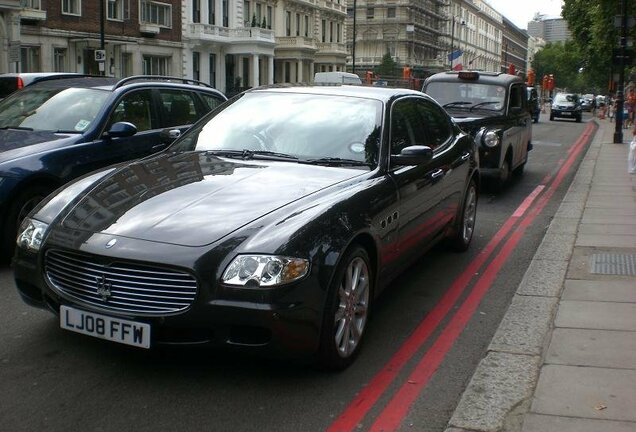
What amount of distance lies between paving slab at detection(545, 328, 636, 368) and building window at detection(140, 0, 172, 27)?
140 feet

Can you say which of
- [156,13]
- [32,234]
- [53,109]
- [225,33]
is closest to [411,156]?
[32,234]

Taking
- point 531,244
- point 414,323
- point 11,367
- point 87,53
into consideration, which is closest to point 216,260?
point 11,367

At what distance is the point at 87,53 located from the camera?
39.6m

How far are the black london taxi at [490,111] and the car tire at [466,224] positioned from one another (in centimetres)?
329

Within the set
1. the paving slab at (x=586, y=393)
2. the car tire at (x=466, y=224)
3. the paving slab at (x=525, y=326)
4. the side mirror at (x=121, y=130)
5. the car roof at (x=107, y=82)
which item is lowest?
the paving slab at (x=525, y=326)

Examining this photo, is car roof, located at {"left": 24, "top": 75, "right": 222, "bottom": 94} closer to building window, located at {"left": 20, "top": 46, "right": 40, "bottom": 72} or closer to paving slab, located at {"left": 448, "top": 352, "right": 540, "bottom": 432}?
paving slab, located at {"left": 448, "top": 352, "right": 540, "bottom": 432}

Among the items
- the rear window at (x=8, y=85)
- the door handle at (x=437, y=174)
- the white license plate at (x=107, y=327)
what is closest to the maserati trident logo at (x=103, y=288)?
the white license plate at (x=107, y=327)

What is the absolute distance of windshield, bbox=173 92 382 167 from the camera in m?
5.18

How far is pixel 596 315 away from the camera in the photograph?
521cm

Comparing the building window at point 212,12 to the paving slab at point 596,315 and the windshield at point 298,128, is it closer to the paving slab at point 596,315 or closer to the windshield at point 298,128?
the windshield at point 298,128

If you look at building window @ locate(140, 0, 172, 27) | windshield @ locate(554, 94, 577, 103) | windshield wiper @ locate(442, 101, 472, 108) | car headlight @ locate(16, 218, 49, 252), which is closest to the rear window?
windshield wiper @ locate(442, 101, 472, 108)

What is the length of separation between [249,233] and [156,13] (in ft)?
147

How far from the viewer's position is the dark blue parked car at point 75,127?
21.1 feet

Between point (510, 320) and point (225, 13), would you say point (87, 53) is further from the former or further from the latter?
point (510, 320)
